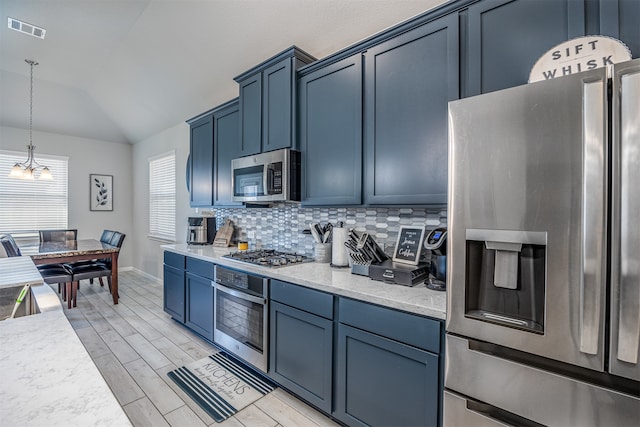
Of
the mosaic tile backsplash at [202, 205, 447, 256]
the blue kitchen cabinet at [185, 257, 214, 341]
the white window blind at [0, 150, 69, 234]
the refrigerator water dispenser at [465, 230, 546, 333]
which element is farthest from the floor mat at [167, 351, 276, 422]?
the white window blind at [0, 150, 69, 234]

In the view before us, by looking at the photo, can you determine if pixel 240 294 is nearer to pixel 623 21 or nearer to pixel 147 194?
pixel 623 21

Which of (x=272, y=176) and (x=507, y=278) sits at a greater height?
(x=272, y=176)

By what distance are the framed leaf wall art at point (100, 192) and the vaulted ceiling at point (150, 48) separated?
963 millimetres

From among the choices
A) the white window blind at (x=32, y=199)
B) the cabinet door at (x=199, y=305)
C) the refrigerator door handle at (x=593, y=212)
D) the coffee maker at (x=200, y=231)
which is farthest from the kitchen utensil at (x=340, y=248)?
the white window blind at (x=32, y=199)

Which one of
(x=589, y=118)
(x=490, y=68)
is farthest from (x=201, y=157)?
(x=589, y=118)

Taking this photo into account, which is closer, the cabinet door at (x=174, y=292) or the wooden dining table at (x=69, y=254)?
the cabinet door at (x=174, y=292)

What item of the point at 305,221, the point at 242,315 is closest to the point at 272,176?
the point at 305,221

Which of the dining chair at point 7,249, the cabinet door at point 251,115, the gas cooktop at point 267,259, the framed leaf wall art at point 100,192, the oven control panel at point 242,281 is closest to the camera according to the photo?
the oven control panel at point 242,281

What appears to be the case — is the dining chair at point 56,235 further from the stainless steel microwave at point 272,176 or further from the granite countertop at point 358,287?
the granite countertop at point 358,287

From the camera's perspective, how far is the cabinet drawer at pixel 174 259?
304 cm

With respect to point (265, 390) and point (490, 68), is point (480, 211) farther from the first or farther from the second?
point (265, 390)

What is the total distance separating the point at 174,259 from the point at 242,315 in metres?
1.37

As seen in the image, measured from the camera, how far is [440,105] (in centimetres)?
156

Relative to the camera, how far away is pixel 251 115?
105 inches
